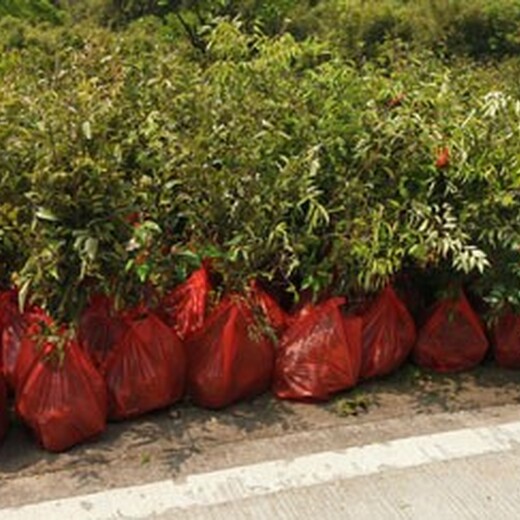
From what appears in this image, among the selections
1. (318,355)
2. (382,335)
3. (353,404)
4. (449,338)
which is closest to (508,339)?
(449,338)

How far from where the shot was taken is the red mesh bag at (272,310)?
3.67 meters

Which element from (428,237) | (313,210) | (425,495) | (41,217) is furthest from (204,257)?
(425,495)

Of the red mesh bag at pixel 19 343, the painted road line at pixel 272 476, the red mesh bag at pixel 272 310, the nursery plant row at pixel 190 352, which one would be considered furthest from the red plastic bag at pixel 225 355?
the red mesh bag at pixel 19 343

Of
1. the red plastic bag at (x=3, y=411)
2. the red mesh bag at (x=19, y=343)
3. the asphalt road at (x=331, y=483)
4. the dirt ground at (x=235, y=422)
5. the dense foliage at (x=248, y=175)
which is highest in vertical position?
the dense foliage at (x=248, y=175)

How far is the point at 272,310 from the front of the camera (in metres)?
3.73

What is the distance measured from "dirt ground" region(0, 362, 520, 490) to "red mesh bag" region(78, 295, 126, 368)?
33 centimetres

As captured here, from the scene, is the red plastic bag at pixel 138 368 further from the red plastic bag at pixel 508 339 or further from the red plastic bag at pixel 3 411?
the red plastic bag at pixel 508 339

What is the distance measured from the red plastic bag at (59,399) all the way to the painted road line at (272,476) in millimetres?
345

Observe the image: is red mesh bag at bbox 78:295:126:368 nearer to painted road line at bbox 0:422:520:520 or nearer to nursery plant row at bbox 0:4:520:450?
nursery plant row at bbox 0:4:520:450

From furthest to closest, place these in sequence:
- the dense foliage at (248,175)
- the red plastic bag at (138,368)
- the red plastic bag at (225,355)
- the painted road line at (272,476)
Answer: the red plastic bag at (225,355)
the red plastic bag at (138,368)
the dense foliage at (248,175)
the painted road line at (272,476)

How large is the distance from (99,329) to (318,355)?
0.94 m

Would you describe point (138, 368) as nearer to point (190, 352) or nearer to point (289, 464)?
point (190, 352)

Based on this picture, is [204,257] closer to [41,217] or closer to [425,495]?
[41,217]

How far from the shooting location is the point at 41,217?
3090 millimetres
